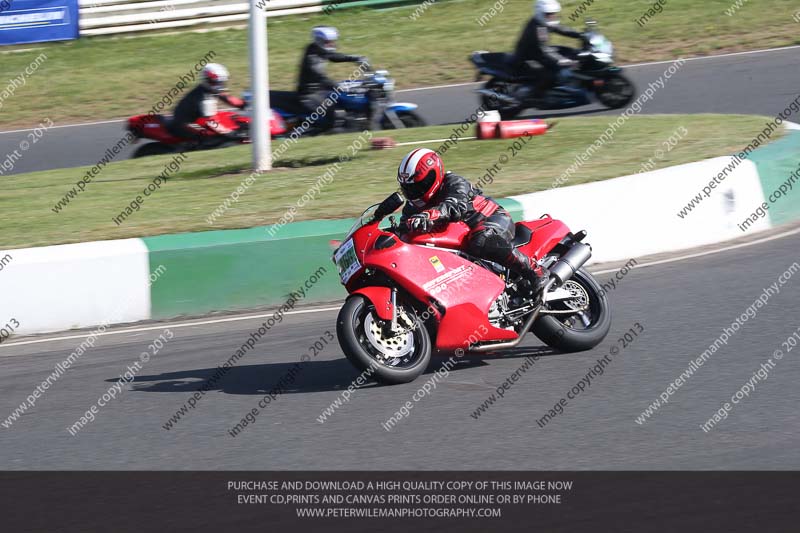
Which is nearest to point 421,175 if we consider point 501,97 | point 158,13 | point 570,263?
point 570,263

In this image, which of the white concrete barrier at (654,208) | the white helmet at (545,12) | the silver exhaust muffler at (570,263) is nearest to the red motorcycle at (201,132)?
the white helmet at (545,12)

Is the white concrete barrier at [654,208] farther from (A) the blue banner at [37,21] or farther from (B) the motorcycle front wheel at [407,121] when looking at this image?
(A) the blue banner at [37,21]

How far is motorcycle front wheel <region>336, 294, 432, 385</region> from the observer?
6812mm

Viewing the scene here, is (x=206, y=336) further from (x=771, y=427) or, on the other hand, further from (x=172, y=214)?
(x=771, y=427)

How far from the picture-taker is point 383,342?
7.02 m

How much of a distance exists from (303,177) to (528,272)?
5.30m

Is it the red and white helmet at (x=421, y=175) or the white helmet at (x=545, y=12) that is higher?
the red and white helmet at (x=421, y=175)

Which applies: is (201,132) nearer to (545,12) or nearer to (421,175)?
(545,12)

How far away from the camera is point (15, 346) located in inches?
341

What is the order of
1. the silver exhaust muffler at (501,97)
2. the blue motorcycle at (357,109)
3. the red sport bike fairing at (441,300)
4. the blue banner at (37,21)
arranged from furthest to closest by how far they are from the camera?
the blue banner at (37,21) → the silver exhaust muffler at (501,97) → the blue motorcycle at (357,109) → the red sport bike fairing at (441,300)

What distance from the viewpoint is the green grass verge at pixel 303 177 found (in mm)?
10609

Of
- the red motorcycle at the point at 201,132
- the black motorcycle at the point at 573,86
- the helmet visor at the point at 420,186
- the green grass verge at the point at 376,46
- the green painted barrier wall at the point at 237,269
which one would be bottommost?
the green grass verge at the point at 376,46

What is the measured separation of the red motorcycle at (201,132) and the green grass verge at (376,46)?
4.30 m
